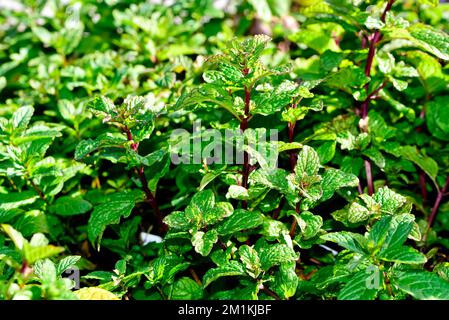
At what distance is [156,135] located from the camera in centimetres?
150

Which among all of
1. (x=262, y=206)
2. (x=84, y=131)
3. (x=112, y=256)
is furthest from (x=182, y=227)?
(x=84, y=131)

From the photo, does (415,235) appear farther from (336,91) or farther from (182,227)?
(336,91)

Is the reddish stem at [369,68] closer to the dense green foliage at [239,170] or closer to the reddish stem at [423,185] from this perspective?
the dense green foliage at [239,170]

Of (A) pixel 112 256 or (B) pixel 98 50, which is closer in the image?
(A) pixel 112 256

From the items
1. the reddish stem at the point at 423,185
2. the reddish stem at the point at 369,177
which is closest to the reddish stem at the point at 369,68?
the reddish stem at the point at 369,177

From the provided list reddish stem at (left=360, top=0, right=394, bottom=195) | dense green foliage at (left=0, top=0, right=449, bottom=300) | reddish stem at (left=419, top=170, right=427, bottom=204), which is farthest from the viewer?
reddish stem at (left=419, top=170, right=427, bottom=204)

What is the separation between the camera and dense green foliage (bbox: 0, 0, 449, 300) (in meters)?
1.07

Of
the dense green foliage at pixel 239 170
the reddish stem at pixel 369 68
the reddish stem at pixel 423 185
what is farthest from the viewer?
the reddish stem at pixel 423 185

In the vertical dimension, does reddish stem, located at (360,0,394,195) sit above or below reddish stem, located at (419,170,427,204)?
above

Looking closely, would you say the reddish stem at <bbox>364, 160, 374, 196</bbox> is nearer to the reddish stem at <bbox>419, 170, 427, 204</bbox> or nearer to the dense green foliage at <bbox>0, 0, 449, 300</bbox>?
the dense green foliage at <bbox>0, 0, 449, 300</bbox>

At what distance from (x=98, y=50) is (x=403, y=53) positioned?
1.16 meters

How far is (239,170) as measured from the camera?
1247mm

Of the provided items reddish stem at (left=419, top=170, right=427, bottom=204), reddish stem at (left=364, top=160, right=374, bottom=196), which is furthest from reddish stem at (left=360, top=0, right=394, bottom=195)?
reddish stem at (left=419, top=170, right=427, bottom=204)

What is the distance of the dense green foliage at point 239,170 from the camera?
3.52 ft
